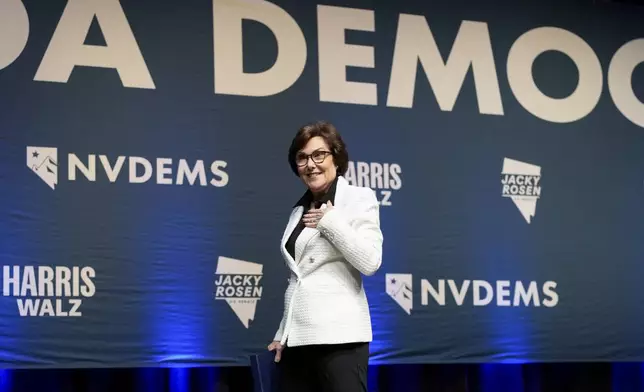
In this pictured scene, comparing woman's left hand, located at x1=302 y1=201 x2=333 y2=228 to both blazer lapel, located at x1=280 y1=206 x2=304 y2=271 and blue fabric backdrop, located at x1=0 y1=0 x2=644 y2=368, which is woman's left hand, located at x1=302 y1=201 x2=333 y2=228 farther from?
blue fabric backdrop, located at x1=0 y1=0 x2=644 y2=368

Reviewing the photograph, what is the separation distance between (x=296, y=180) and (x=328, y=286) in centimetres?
195

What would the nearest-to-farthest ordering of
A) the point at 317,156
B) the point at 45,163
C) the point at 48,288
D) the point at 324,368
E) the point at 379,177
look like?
the point at 324,368
the point at 317,156
the point at 48,288
the point at 45,163
the point at 379,177

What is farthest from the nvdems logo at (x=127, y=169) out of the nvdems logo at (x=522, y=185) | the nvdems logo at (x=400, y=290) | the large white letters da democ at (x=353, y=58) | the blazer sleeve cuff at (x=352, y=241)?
the blazer sleeve cuff at (x=352, y=241)

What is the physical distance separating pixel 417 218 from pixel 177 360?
4.76ft

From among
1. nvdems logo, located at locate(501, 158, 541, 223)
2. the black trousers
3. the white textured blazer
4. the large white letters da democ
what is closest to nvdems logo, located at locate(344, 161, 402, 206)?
the large white letters da democ

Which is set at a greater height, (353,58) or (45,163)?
(353,58)

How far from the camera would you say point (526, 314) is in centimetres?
502

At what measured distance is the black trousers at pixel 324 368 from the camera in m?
2.72

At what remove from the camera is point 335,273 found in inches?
112

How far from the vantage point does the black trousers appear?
8.93ft

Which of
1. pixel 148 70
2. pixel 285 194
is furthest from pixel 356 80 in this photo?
pixel 148 70

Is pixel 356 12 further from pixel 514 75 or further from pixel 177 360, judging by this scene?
pixel 177 360

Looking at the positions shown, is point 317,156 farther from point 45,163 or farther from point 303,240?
point 45,163

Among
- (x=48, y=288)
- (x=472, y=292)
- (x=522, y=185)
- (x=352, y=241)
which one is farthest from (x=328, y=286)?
(x=522, y=185)
